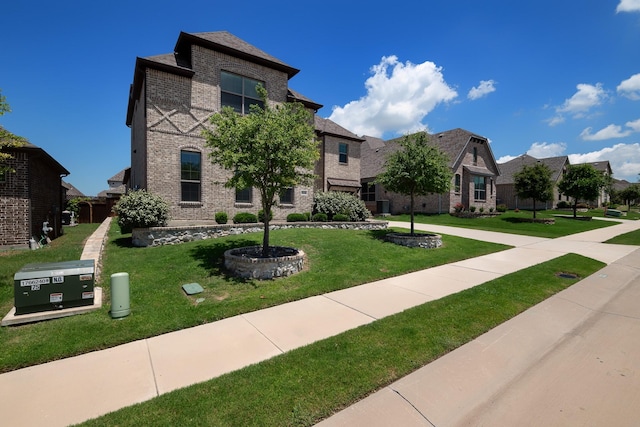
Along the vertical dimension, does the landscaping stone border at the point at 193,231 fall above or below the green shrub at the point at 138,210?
below

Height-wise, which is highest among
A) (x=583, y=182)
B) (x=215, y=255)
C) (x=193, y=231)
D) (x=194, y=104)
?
(x=194, y=104)

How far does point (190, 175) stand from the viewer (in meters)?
13.6

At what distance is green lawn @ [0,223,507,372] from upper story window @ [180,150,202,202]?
312cm

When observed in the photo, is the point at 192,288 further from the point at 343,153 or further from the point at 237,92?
the point at 343,153

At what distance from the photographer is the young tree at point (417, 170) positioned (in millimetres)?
12828

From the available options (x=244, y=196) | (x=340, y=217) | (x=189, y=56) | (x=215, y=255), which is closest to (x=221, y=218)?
(x=244, y=196)

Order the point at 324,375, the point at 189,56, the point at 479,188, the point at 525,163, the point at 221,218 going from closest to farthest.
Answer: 1. the point at 324,375
2. the point at 221,218
3. the point at 189,56
4. the point at 479,188
5. the point at 525,163

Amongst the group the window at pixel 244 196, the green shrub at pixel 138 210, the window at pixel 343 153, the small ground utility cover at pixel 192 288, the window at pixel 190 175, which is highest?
the window at pixel 343 153

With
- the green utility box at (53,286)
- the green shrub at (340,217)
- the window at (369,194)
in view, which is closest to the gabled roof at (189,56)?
the green shrub at (340,217)

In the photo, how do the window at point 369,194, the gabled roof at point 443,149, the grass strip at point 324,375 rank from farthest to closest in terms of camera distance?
the window at point 369,194 < the gabled roof at point 443,149 < the grass strip at point 324,375

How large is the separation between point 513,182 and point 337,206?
34.8 m

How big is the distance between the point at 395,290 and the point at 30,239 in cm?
1347

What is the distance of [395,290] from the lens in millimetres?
7176

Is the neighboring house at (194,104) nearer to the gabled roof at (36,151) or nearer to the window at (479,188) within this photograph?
the gabled roof at (36,151)
